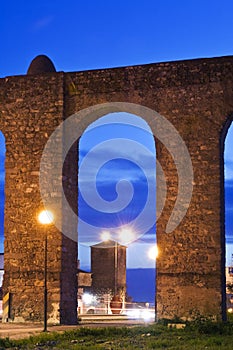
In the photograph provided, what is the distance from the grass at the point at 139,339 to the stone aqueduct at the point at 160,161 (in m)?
2.01

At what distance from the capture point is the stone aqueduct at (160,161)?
56.0ft

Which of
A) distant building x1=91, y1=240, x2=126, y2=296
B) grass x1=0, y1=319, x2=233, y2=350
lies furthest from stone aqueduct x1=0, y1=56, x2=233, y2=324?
distant building x1=91, y1=240, x2=126, y2=296

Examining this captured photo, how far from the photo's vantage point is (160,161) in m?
17.7

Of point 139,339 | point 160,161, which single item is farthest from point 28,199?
point 139,339

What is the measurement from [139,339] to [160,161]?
587 cm

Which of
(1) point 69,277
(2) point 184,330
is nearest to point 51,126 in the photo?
(1) point 69,277

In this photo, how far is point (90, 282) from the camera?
3675 centimetres

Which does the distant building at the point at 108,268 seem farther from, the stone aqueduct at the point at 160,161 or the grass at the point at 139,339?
the grass at the point at 139,339

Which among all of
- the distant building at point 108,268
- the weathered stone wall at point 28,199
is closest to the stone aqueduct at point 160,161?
the weathered stone wall at point 28,199

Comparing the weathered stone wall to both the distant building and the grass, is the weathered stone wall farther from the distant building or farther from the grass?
the distant building

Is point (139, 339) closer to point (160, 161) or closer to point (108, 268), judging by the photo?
point (160, 161)

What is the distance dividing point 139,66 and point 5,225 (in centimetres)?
545

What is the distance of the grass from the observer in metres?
11.8

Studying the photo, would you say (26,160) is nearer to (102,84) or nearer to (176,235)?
(102,84)
